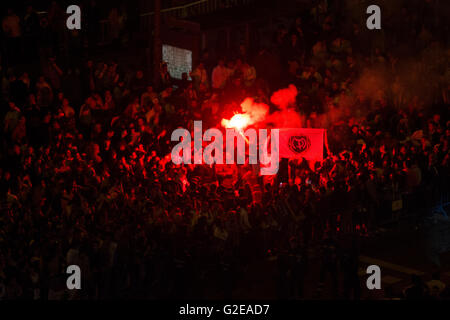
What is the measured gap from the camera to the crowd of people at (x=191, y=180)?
9.23 m

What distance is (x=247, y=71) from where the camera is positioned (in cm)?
1526

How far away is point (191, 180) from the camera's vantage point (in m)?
11.4

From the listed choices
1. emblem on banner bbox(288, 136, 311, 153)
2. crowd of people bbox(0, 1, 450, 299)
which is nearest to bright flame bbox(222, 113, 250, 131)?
crowd of people bbox(0, 1, 450, 299)

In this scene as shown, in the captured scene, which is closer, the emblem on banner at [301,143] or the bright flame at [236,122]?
the emblem on banner at [301,143]

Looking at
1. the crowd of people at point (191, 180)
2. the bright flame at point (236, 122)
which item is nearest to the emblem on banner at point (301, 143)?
the crowd of people at point (191, 180)

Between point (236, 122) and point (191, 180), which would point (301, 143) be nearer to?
point (236, 122)

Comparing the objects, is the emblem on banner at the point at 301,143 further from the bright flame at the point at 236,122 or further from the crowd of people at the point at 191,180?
the bright flame at the point at 236,122

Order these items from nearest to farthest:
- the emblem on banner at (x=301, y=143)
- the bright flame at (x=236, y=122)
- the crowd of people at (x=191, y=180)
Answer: the crowd of people at (x=191, y=180) < the emblem on banner at (x=301, y=143) < the bright flame at (x=236, y=122)

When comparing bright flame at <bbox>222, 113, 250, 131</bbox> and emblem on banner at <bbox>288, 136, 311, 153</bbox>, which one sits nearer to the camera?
emblem on banner at <bbox>288, 136, 311, 153</bbox>

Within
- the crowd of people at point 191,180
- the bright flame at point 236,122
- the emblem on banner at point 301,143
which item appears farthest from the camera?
the bright flame at point 236,122

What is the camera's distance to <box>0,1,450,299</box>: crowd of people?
923cm

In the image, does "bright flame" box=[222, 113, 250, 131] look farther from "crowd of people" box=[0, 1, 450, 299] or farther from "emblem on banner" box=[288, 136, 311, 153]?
"emblem on banner" box=[288, 136, 311, 153]

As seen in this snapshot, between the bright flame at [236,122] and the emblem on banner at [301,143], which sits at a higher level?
the bright flame at [236,122]
